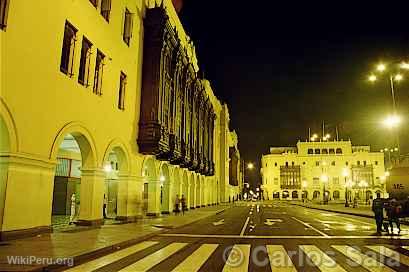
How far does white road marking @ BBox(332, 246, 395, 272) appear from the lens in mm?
9053

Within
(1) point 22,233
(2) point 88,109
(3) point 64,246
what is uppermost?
(2) point 88,109

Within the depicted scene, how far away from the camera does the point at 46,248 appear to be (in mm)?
10664

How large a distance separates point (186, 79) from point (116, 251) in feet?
80.2

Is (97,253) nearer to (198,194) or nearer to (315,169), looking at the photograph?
(198,194)

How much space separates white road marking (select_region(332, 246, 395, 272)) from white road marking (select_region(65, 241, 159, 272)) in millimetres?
6605

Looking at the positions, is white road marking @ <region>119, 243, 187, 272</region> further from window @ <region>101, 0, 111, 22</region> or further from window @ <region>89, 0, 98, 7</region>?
window @ <region>101, 0, 111, 22</region>

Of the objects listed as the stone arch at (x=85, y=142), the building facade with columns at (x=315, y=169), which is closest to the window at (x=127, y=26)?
the stone arch at (x=85, y=142)

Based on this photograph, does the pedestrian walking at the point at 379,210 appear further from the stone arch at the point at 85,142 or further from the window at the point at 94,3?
the window at the point at 94,3

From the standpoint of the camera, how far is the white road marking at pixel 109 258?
882 centimetres

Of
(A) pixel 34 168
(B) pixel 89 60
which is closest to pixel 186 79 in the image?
(B) pixel 89 60

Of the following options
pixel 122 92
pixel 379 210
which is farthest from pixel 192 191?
pixel 379 210

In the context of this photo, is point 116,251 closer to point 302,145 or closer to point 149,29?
point 149,29

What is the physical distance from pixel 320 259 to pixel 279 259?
119 centimetres

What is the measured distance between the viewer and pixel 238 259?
10219 millimetres
